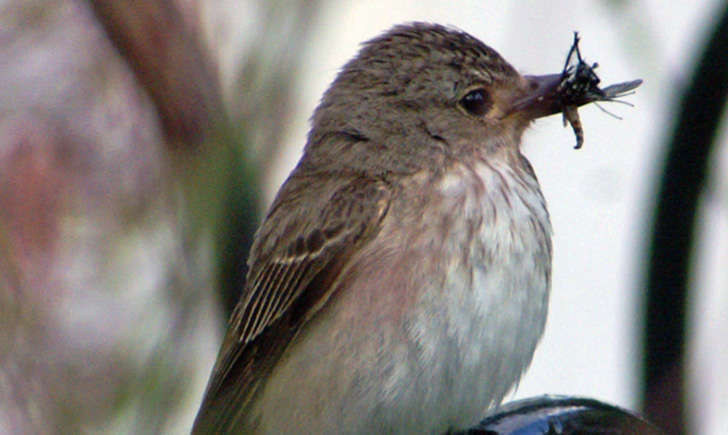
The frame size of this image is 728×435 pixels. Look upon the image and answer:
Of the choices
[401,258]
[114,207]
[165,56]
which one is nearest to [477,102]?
[401,258]

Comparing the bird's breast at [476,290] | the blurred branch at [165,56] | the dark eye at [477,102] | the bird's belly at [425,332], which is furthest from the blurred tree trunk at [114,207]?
the dark eye at [477,102]

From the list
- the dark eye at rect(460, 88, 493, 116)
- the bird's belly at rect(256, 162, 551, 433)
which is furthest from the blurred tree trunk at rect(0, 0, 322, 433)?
the dark eye at rect(460, 88, 493, 116)

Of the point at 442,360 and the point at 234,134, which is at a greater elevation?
the point at 234,134

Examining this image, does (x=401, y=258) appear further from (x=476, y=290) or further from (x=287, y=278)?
(x=287, y=278)

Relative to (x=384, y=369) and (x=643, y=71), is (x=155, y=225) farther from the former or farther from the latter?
(x=643, y=71)

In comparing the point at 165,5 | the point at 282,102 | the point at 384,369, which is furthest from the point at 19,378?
the point at 384,369

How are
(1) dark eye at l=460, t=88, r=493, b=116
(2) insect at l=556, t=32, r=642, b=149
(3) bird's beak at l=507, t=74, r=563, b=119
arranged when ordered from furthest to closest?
(1) dark eye at l=460, t=88, r=493, b=116 < (3) bird's beak at l=507, t=74, r=563, b=119 < (2) insect at l=556, t=32, r=642, b=149

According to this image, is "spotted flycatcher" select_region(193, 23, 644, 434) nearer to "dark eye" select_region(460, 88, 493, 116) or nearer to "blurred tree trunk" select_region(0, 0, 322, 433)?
"dark eye" select_region(460, 88, 493, 116)

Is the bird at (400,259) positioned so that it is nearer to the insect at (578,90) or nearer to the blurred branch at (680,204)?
the insect at (578,90)
